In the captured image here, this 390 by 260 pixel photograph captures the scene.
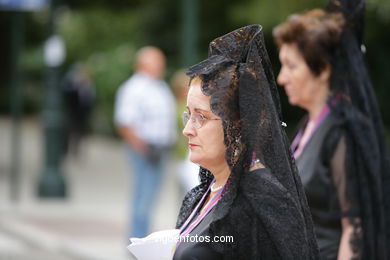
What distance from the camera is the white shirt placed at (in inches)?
354

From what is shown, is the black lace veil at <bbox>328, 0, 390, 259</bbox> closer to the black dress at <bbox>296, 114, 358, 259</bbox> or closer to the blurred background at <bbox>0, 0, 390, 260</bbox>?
the black dress at <bbox>296, 114, 358, 259</bbox>

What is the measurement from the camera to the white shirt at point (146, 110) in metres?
8.99

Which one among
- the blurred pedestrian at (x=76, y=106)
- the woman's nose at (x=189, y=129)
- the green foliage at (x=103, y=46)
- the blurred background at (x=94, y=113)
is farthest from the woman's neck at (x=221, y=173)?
the green foliage at (x=103, y=46)

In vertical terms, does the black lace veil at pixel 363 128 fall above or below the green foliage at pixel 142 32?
below

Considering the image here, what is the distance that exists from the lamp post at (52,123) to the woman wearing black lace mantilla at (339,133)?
9.29m

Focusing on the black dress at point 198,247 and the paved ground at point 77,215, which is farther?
the paved ground at point 77,215

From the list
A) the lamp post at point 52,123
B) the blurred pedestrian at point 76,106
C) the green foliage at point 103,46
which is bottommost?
the lamp post at point 52,123

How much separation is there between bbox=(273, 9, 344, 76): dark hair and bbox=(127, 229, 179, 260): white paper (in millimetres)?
1547

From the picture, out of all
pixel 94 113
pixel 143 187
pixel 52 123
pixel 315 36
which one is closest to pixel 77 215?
pixel 52 123

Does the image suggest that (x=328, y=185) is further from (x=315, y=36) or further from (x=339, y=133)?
(x=315, y=36)

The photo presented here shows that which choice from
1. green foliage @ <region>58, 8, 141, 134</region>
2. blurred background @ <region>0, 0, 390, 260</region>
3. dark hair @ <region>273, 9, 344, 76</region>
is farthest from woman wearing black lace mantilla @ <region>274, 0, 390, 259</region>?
green foliage @ <region>58, 8, 141, 134</region>

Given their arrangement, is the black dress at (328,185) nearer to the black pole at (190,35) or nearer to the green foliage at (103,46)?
the black pole at (190,35)

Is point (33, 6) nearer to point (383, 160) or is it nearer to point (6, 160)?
point (6, 160)

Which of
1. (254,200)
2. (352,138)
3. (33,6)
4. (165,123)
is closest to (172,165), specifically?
(33,6)
